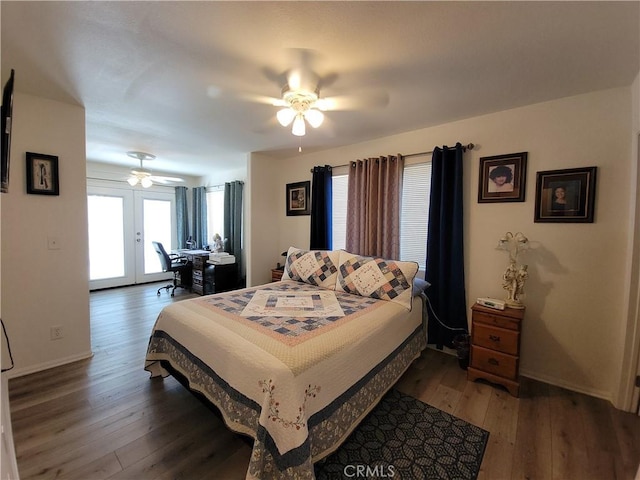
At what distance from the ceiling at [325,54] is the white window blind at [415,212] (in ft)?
1.85

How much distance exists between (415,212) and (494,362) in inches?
61.3

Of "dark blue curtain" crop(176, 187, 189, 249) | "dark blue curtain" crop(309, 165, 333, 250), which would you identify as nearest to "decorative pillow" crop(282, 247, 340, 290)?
"dark blue curtain" crop(309, 165, 333, 250)

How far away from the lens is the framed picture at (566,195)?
2107 millimetres

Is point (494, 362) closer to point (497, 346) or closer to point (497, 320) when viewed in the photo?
point (497, 346)

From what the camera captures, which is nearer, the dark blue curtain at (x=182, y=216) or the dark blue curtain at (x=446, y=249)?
the dark blue curtain at (x=446, y=249)

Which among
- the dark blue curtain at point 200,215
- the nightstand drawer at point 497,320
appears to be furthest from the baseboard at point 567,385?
the dark blue curtain at point 200,215

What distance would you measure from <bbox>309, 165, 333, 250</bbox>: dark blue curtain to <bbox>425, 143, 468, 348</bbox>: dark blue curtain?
135 centimetres

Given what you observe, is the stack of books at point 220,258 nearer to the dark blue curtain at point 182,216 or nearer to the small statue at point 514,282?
the dark blue curtain at point 182,216

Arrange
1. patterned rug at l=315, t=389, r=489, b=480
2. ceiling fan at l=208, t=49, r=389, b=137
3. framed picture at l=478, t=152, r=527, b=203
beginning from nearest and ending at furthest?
patterned rug at l=315, t=389, r=489, b=480 < ceiling fan at l=208, t=49, r=389, b=137 < framed picture at l=478, t=152, r=527, b=203

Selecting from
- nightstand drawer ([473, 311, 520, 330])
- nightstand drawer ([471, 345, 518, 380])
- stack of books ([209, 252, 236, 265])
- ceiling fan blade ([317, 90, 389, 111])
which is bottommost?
nightstand drawer ([471, 345, 518, 380])

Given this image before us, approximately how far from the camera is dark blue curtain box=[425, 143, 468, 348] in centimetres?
264

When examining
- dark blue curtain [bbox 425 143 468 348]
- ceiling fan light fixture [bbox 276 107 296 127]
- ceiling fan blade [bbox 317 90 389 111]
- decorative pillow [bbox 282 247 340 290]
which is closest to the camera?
ceiling fan light fixture [bbox 276 107 296 127]

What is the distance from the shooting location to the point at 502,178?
2.47 meters

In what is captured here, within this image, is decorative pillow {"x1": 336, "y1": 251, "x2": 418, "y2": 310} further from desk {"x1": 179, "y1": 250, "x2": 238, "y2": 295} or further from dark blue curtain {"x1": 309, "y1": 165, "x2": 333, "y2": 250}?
desk {"x1": 179, "y1": 250, "x2": 238, "y2": 295}
